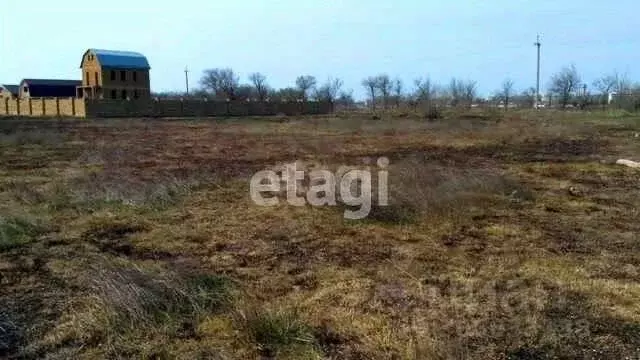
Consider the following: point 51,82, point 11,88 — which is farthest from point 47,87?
point 11,88

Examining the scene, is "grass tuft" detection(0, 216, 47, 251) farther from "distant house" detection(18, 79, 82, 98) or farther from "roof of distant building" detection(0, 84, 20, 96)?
"roof of distant building" detection(0, 84, 20, 96)

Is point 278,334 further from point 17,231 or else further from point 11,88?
point 11,88

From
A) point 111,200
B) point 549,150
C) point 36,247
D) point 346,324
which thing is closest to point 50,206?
point 111,200

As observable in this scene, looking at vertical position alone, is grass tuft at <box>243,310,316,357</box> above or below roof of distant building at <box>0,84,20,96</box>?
below

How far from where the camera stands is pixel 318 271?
5.62 metres

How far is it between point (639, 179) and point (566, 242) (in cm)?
672

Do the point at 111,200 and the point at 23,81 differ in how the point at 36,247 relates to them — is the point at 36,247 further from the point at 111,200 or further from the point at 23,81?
the point at 23,81

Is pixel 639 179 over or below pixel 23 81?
below

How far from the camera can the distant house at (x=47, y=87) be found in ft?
244

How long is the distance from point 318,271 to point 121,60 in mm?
65208

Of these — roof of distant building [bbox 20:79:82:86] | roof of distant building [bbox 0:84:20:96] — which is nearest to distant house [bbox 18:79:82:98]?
roof of distant building [bbox 20:79:82:86]

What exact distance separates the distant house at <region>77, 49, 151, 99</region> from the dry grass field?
5583cm

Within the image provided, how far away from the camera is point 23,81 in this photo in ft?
251

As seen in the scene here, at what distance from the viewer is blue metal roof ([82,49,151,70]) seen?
6388 centimetres
